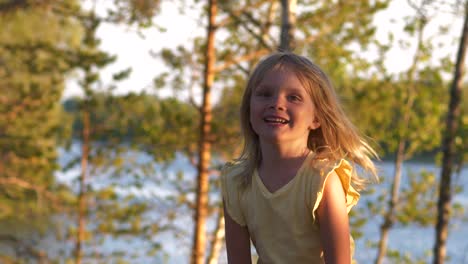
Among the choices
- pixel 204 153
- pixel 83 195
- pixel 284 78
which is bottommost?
pixel 83 195

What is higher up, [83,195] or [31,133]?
[31,133]

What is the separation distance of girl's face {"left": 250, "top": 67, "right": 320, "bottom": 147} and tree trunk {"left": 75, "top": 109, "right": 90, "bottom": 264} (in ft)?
34.7

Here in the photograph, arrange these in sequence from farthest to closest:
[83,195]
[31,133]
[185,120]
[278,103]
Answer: [31,133], [83,195], [185,120], [278,103]

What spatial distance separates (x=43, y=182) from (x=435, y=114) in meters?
7.64

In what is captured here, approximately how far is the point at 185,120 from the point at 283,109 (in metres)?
7.30

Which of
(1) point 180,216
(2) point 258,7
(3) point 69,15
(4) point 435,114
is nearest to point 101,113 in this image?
(3) point 69,15

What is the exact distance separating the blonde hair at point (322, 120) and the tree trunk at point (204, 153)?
265 inches

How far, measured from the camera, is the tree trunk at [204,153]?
8.81m

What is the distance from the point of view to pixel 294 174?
1.79 meters

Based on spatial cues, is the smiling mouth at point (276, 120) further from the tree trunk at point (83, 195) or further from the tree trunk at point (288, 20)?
the tree trunk at point (83, 195)

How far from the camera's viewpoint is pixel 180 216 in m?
9.42

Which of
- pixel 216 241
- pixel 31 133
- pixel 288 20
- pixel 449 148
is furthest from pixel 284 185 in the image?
pixel 31 133

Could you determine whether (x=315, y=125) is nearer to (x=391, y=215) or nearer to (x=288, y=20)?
(x=288, y=20)

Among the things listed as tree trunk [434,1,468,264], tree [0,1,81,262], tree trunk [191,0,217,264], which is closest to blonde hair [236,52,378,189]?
tree trunk [434,1,468,264]
